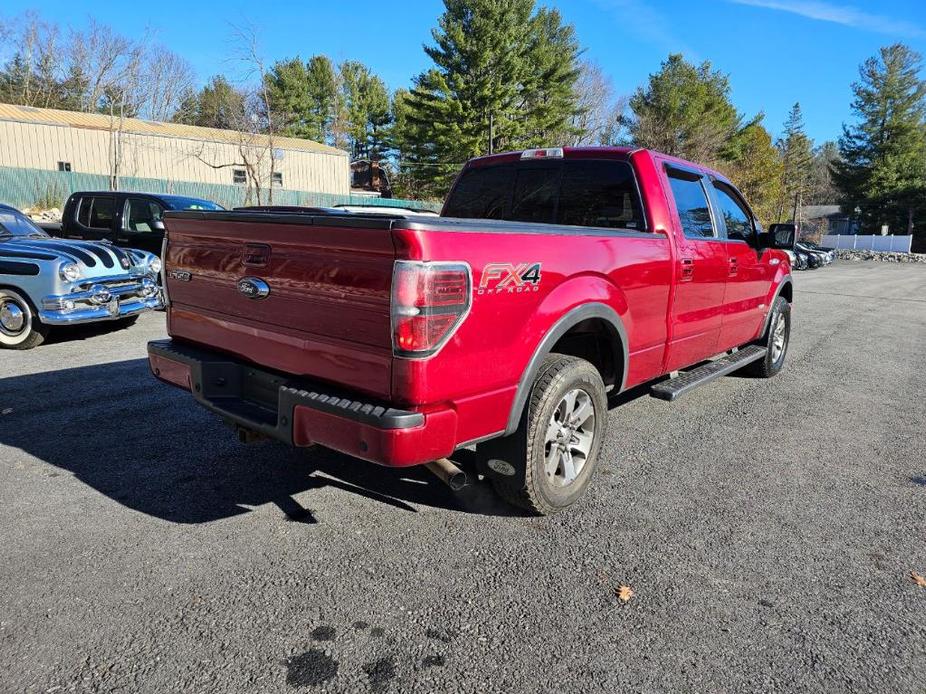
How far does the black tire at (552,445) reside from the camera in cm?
315

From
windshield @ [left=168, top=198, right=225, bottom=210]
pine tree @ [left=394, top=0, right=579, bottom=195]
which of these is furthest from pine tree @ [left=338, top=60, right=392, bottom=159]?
windshield @ [left=168, top=198, right=225, bottom=210]

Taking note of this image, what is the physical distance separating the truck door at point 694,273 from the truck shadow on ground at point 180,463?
192 centimetres

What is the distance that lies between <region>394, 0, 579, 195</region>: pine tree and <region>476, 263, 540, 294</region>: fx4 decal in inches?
1376

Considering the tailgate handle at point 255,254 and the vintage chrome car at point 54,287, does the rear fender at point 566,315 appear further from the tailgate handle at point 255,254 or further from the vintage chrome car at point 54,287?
the vintage chrome car at point 54,287

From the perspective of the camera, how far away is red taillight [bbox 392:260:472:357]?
8.09ft

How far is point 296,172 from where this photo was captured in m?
37.6

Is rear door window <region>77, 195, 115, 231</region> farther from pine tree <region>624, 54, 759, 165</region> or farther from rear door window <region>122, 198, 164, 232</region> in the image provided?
pine tree <region>624, 54, 759, 165</region>

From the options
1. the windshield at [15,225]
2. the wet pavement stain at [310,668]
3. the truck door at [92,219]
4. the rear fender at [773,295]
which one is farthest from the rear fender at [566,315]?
the truck door at [92,219]

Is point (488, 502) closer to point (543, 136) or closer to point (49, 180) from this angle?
point (49, 180)

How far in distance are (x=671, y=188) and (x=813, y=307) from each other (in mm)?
11543

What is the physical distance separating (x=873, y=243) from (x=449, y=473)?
56.5m

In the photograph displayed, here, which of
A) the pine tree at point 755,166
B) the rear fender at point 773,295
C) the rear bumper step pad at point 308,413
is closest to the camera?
the rear bumper step pad at point 308,413

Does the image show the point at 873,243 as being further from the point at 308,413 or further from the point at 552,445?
the point at 308,413

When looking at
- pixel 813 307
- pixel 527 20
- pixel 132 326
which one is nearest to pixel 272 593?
pixel 132 326
